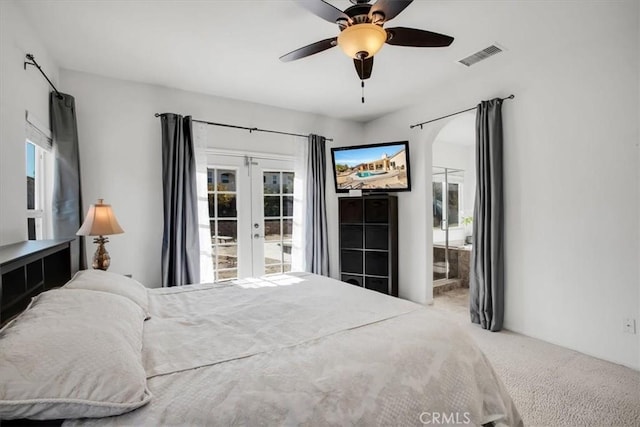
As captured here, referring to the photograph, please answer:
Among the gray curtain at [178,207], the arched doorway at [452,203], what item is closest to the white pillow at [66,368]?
the gray curtain at [178,207]

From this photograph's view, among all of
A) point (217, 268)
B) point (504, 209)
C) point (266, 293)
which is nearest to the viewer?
point (266, 293)

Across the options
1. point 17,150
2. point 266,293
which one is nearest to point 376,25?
point 266,293

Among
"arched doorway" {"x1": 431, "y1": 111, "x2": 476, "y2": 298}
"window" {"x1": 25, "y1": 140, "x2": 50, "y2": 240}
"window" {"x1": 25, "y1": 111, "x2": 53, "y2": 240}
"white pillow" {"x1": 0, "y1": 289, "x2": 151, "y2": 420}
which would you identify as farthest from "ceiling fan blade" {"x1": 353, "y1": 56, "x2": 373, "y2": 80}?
"arched doorway" {"x1": 431, "y1": 111, "x2": 476, "y2": 298}

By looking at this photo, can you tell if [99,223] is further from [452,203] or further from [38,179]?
[452,203]

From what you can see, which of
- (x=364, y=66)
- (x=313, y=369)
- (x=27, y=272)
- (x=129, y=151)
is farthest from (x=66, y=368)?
(x=129, y=151)

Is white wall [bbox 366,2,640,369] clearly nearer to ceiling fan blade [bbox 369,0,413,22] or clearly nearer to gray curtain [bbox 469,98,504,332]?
gray curtain [bbox 469,98,504,332]

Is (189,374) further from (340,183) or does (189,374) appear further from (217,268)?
(340,183)

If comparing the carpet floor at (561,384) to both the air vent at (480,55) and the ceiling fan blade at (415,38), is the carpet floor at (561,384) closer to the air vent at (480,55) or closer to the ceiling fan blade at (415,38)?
the ceiling fan blade at (415,38)

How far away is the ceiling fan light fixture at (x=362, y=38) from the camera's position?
175 centimetres

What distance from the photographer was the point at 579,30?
96.0 inches

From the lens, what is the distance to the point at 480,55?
288 centimetres

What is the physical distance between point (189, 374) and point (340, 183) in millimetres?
3646

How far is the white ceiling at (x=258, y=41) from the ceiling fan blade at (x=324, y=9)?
1.40 feet

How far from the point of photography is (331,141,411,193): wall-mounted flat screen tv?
4.16m
